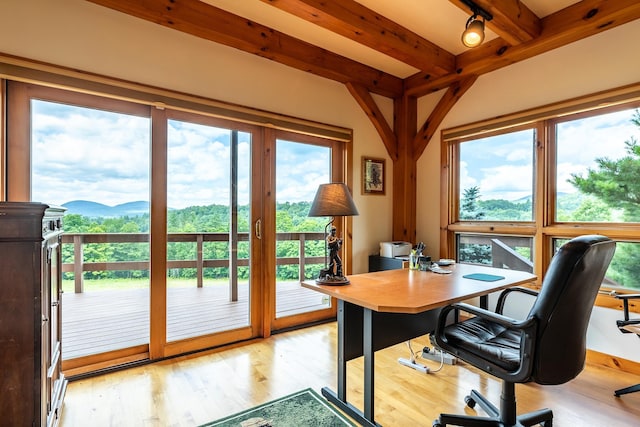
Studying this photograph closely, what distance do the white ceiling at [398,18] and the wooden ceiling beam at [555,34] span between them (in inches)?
3.2

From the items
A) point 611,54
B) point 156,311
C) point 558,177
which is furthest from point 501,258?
point 156,311

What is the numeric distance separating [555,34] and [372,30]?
149cm

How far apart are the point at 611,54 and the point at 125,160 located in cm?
385

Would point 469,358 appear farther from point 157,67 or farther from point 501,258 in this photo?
point 157,67

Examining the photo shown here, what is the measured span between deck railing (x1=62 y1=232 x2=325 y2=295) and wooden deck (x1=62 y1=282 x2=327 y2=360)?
0.12m

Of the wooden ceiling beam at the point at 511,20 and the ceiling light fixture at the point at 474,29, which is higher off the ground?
the wooden ceiling beam at the point at 511,20

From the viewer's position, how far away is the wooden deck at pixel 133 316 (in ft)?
7.70

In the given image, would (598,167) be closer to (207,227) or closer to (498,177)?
(498,177)

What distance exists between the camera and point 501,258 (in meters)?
3.28

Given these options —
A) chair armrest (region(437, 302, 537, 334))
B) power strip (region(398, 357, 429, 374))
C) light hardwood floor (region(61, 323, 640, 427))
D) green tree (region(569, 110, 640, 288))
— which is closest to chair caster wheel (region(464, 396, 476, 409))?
light hardwood floor (region(61, 323, 640, 427))

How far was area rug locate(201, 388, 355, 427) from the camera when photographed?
1789 mm

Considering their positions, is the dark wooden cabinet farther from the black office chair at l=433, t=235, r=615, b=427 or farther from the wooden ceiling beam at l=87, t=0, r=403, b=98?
the black office chair at l=433, t=235, r=615, b=427

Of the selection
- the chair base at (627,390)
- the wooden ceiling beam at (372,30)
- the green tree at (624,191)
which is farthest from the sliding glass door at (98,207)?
the green tree at (624,191)

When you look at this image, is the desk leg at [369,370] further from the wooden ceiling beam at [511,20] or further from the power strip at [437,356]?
the wooden ceiling beam at [511,20]
